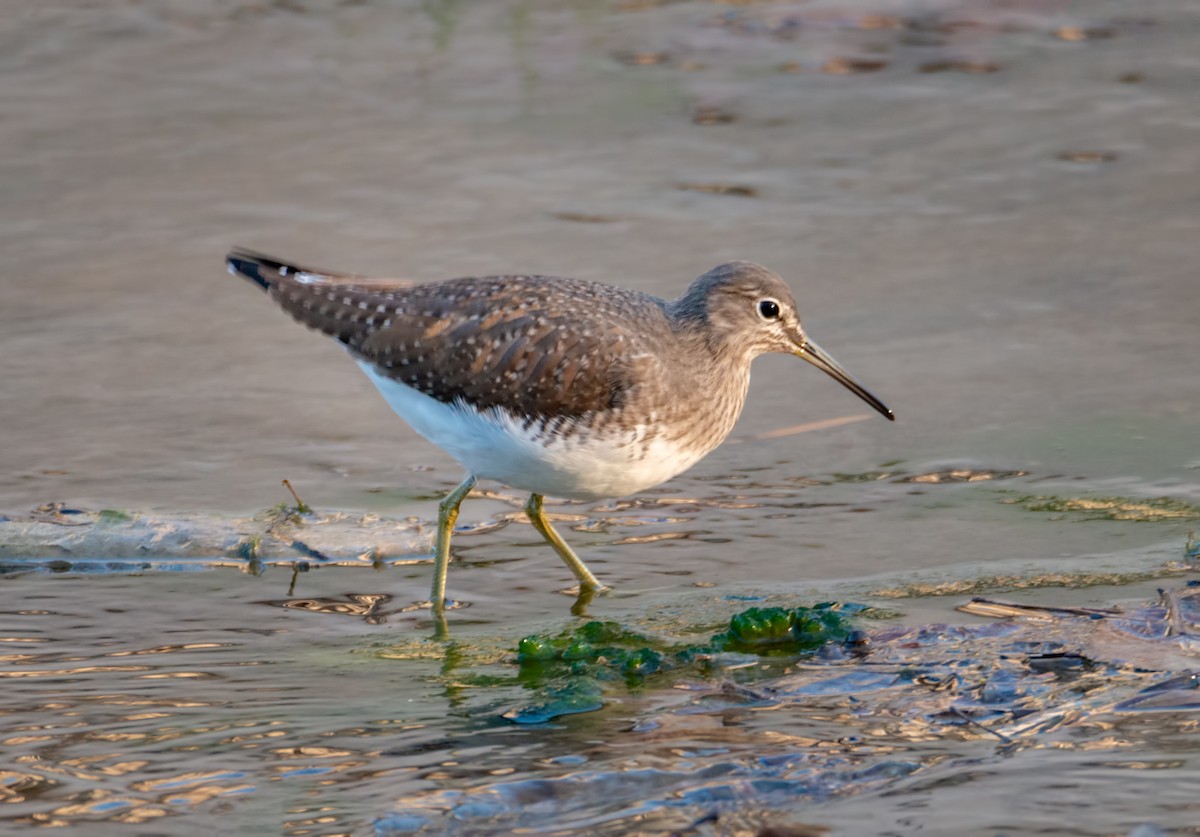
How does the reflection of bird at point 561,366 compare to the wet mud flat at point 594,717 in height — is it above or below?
above

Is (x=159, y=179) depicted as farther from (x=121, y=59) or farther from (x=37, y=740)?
(x=37, y=740)

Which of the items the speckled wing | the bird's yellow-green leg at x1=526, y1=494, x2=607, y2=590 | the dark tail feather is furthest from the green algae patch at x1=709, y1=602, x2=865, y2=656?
the dark tail feather

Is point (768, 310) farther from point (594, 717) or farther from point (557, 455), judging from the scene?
point (594, 717)

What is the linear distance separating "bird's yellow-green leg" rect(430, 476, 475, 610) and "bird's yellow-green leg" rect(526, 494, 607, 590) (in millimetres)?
275

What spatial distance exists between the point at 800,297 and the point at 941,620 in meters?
3.48

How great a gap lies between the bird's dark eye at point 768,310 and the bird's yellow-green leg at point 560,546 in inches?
47.3

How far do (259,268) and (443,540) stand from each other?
5.46 feet

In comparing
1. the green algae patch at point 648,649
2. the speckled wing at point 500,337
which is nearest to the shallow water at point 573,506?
the green algae patch at point 648,649

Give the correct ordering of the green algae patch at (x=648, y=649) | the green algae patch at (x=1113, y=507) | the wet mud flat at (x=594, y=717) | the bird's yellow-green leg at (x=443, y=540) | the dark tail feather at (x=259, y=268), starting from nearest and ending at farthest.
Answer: the wet mud flat at (x=594, y=717), the green algae patch at (x=648, y=649), the bird's yellow-green leg at (x=443, y=540), the green algae patch at (x=1113, y=507), the dark tail feather at (x=259, y=268)

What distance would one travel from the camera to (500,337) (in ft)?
21.3

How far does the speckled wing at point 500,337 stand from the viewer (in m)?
Answer: 6.34

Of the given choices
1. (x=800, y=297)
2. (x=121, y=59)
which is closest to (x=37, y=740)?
(x=800, y=297)

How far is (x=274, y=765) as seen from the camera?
464cm

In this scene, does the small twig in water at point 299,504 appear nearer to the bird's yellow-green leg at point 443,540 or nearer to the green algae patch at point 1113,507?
the bird's yellow-green leg at point 443,540
